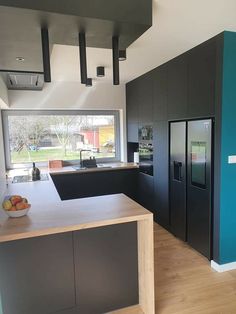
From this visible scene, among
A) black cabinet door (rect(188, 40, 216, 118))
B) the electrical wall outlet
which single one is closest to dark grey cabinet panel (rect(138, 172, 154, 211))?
black cabinet door (rect(188, 40, 216, 118))

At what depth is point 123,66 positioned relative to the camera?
353cm

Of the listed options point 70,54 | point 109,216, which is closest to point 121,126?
point 70,54

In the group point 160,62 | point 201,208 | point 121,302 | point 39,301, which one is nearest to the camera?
point 39,301

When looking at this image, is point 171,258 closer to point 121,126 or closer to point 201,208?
point 201,208

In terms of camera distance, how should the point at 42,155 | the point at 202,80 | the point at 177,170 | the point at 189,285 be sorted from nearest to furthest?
the point at 189,285
the point at 202,80
the point at 177,170
the point at 42,155

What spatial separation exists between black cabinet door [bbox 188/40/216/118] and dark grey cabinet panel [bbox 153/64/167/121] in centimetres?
57

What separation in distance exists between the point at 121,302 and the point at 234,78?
7.68ft

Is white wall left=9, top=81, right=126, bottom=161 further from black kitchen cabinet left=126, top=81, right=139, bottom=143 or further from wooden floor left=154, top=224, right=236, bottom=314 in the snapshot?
wooden floor left=154, top=224, right=236, bottom=314

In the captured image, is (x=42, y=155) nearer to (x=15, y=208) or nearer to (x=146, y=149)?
(x=146, y=149)

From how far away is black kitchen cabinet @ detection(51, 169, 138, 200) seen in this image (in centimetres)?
Answer: 408

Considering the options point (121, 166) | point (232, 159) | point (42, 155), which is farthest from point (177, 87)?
point (42, 155)

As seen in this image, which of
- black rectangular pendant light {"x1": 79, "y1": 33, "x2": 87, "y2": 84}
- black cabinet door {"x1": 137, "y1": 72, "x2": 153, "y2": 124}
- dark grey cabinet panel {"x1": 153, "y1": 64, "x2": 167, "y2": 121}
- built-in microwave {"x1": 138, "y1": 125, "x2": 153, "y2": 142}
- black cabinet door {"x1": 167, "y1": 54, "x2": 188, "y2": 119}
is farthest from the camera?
built-in microwave {"x1": 138, "y1": 125, "x2": 153, "y2": 142}

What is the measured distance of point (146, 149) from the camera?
4.20 metres

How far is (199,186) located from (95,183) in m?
1.96
